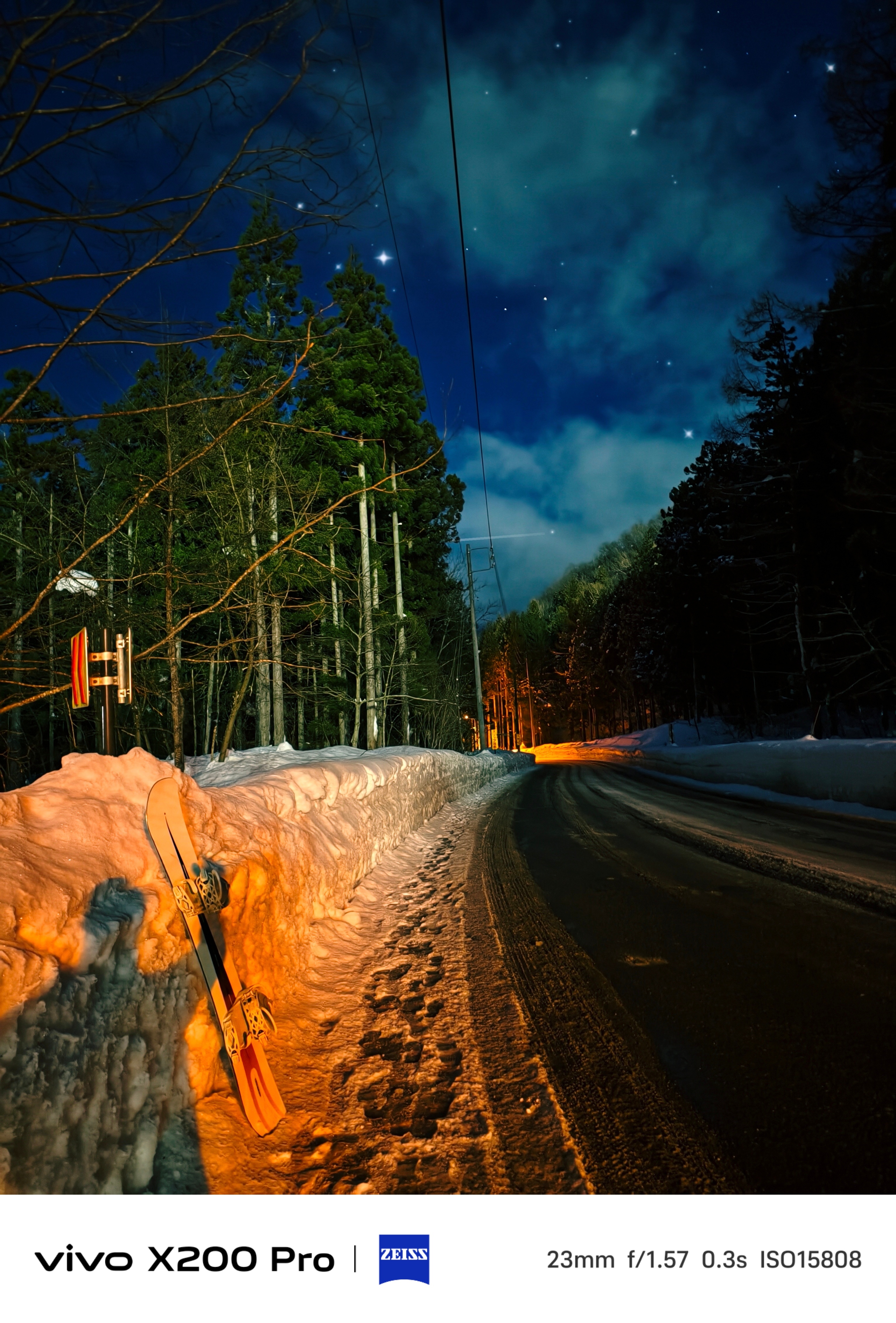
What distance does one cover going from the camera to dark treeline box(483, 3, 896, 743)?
9656 millimetres

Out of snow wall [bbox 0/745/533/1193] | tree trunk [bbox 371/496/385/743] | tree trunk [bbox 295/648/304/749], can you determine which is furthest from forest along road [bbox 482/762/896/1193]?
tree trunk [bbox 295/648/304/749]

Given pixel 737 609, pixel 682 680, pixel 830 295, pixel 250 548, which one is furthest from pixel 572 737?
pixel 250 548

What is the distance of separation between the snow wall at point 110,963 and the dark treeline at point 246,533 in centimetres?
70

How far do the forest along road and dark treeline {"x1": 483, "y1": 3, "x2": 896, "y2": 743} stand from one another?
31.8 ft

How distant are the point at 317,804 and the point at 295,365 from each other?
351 centimetres

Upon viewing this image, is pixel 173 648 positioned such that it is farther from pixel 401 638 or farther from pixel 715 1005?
pixel 401 638

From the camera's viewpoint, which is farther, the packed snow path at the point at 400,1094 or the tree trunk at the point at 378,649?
the tree trunk at the point at 378,649

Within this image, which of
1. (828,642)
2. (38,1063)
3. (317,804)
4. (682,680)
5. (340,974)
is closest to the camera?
(38,1063)

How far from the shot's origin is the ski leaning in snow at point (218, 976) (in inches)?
80.9

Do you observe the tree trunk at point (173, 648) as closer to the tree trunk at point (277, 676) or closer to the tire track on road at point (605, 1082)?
the tree trunk at point (277, 676)

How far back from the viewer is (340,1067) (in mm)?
2441

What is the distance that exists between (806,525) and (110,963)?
22.8 metres

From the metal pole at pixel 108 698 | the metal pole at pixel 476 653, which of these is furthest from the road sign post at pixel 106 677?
the metal pole at pixel 476 653
